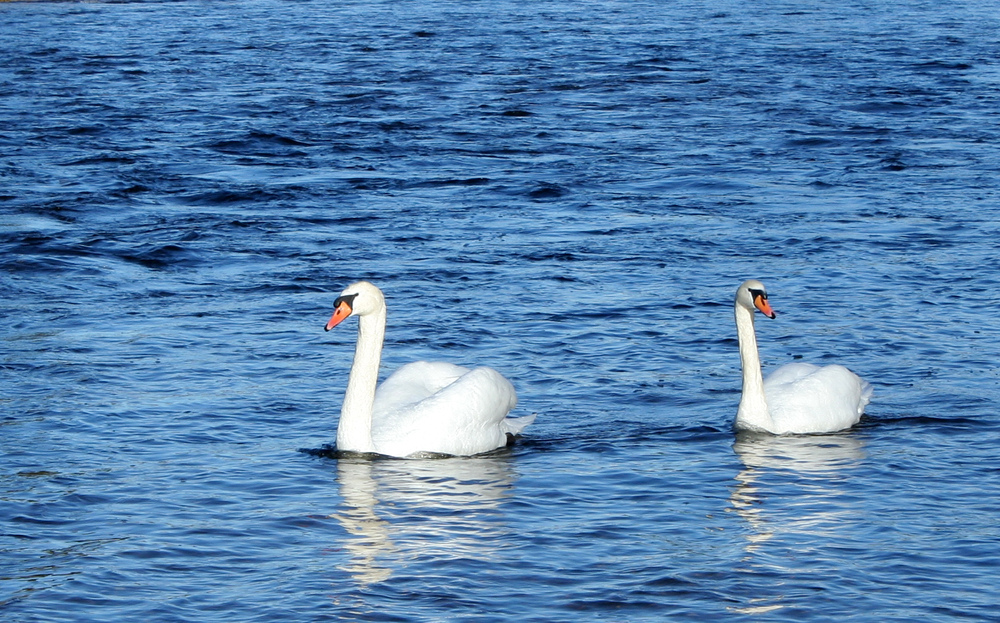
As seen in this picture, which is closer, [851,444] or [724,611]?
[724,611]

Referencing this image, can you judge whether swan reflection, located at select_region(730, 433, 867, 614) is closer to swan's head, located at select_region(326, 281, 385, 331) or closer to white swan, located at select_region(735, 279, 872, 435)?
white swan, located at select_region(735, 279, 872, 435)

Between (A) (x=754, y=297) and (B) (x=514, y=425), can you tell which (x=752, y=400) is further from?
(B) (x=514, y=425)

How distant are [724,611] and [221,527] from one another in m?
2.67

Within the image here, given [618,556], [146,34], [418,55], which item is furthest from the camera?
[146,34]

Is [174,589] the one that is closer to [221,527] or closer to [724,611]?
[221,527]

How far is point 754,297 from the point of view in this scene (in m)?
10.7

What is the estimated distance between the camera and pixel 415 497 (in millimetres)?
9156

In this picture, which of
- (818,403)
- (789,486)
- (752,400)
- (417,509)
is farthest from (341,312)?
(818,403)

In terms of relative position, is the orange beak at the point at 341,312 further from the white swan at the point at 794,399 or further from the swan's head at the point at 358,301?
the white swan at the point at 794,399

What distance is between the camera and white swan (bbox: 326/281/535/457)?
9953 millimetres

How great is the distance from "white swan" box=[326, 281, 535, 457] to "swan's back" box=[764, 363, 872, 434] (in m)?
1.57

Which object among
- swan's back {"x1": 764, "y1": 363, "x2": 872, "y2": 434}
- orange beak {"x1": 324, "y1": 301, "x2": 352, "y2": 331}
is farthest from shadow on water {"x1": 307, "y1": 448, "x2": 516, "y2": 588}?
swan's back {"x1": 764, "y1": 363, "x2": 872, "y2": 434}

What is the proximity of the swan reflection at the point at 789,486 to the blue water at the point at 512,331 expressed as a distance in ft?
0.09

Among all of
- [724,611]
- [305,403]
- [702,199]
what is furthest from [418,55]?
[724,611]
